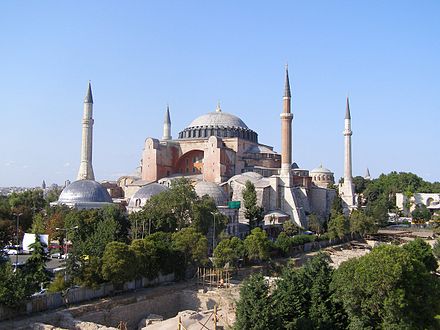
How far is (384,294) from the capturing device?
11523 millimetres

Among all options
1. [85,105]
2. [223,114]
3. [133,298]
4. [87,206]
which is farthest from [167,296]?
[223,114]

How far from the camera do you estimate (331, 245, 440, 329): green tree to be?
11344mm

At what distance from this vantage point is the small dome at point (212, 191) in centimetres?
2955

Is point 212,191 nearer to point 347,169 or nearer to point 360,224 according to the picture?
point 360,224

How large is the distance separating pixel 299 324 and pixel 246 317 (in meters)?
1.66

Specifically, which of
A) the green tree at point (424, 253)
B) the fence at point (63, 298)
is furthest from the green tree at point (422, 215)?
the fence at point (63, 298)

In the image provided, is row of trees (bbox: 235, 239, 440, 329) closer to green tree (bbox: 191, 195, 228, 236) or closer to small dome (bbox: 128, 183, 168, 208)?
green tree (bbox: 191, 195, 228, 236)

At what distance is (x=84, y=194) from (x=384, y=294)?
68.2ft

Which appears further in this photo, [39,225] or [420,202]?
[420,202]

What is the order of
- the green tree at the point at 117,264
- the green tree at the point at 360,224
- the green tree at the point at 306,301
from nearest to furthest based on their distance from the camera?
the green tree at the point at 306,301 < the green tree at the point at 117,264 < the green tree at the point at 360,224

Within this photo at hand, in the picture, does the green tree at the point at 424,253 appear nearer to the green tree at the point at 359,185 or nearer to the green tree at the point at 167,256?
the green tree at the point at 167,256

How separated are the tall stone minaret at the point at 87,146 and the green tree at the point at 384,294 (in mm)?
24946

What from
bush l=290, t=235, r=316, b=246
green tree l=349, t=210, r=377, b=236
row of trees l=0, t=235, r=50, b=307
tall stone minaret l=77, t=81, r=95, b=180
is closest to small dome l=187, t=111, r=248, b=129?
tall stone minaret l=77, t=81, r=95, b=180

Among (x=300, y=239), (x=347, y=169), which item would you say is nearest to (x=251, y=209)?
(x=300, y=239)
